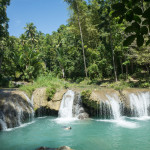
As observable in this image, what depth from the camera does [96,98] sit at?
11.4 metres

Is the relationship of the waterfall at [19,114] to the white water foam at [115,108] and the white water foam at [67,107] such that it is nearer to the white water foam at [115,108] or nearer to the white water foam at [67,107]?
the white water foam at [67,107]

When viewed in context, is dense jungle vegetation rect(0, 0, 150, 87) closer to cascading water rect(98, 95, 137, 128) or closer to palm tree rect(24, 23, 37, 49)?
cascading water rect(98, 95, 137, 128)

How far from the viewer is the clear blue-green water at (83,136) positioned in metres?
7.13

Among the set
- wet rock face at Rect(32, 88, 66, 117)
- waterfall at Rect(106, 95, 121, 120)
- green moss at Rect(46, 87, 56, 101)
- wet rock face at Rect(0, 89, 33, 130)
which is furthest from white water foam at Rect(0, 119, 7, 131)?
waterfall at Rect(106, 95, 121, 120)

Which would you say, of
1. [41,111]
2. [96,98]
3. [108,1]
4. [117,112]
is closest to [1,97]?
[41,111]

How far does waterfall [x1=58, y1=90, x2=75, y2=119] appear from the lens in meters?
12.2

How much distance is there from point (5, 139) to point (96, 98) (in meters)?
6.54

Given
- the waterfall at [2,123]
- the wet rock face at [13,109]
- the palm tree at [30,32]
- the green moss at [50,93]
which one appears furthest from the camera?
the palm tree at [30,32]

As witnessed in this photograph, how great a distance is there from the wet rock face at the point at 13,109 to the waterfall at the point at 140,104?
815 centimetres

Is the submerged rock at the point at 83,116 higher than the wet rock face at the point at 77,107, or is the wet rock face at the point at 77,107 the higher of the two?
the wet rock face at the point at 77,107

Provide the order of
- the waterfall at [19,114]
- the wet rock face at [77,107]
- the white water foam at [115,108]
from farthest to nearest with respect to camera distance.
→ the wet rock face at [77,107], the white water foam at [115,108], the waterfall at [19,114]

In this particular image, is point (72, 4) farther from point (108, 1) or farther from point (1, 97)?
point (1, 97)

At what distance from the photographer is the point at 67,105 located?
12414 mm

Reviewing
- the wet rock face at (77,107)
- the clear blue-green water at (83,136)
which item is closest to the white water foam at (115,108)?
the clear blue-green water at (83,136)
